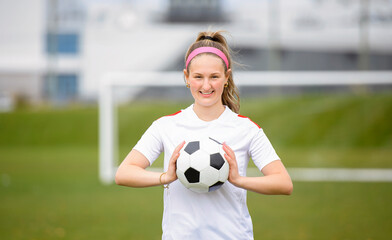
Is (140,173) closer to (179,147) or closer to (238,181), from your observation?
(179,147)

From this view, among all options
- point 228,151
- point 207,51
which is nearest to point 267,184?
point 228,151

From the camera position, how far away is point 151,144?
2357 millimetres

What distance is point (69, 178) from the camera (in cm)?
954

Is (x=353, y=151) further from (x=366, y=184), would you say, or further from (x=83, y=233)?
(x=83, y=233)

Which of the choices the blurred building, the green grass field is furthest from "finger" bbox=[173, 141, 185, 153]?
the blurred building

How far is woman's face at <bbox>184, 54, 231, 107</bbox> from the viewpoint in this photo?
2305mm

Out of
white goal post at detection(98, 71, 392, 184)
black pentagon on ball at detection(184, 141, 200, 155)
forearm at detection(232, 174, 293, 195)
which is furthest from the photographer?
white goal post at detection(98, 71, 392, 184)

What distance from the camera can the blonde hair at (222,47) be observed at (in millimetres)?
2420

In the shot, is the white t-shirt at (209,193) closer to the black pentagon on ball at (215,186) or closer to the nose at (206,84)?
the black pentagon on ball at (215,186)

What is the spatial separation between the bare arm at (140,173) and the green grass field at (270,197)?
110 inches

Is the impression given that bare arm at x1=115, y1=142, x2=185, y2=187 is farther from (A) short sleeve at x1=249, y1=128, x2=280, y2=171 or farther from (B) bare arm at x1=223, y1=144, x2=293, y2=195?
(A) short sleeve at x1=249, y1=128, x2=280, y2=171

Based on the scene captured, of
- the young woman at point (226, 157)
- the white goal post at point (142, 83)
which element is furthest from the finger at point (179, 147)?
the white goal post at point (142, 83)

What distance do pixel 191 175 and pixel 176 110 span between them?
852cm

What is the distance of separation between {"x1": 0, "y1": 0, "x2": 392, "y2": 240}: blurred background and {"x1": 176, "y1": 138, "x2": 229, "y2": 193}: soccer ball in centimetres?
72
